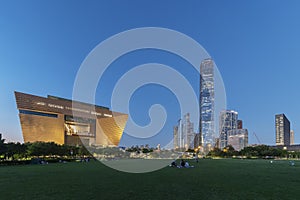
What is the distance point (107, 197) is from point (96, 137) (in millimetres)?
116122

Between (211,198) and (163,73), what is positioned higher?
(163,73)

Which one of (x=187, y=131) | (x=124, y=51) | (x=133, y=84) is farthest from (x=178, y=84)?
(x=187, y=131)

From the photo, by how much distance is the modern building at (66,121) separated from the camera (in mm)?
94438

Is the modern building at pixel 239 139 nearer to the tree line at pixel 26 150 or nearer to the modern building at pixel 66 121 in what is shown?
the modern building at pixel 66 121

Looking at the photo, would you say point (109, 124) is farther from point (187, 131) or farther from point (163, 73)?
point (163, 73)

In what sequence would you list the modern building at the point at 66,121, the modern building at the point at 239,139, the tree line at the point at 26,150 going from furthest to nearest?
the modern building at the point at 239,139 < the modern building at the point at 66,121 < the tree line at the point at 26,150

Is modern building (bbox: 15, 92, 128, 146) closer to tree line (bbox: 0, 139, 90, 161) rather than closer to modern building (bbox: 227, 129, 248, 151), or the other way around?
tree line (bbox: 0, 139, 90, 161)

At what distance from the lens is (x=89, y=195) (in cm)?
1088

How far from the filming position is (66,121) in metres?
112

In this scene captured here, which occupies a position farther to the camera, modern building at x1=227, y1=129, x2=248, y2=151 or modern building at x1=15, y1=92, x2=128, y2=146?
modern building at x1=227, y1=129, x2=248, y2=151

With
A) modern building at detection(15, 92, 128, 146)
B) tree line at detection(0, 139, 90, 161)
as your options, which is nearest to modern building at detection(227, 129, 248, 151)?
modern building at detection(15, 92, 128, 146)

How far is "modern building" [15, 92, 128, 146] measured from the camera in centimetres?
9444

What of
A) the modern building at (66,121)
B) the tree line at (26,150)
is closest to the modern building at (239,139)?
the modern building at (66,121)

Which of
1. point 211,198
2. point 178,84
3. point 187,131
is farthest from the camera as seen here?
point 187,131
